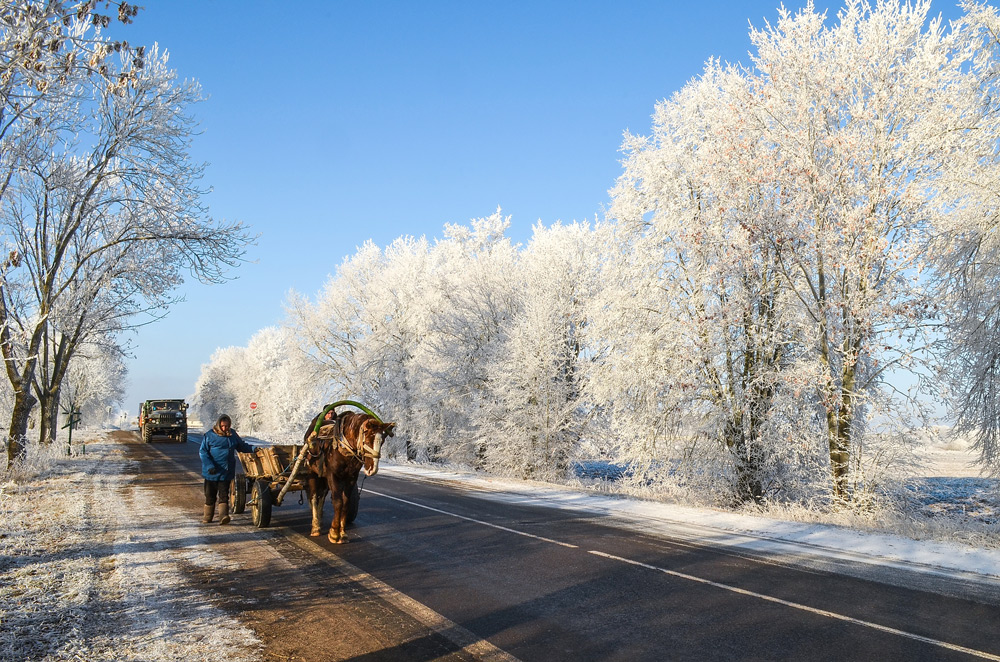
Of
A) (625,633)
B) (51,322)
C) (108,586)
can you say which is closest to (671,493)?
(625,633)

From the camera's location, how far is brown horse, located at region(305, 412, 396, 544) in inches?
375

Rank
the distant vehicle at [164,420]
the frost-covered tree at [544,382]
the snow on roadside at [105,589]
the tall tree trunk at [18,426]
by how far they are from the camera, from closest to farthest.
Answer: the snow on roadside at [105,589] < the tall tree trunk at [18,426] < the frost-covered tree at [544,382] < the distant vehicle at [164,420]

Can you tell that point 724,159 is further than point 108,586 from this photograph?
Yes

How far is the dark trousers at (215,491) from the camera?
11374 mm

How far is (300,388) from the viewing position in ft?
141

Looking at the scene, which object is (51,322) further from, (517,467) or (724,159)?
(724,159)

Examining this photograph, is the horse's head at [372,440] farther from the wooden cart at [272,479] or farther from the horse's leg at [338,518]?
the wooden cart at [272,479]

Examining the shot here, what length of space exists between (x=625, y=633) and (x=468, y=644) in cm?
145

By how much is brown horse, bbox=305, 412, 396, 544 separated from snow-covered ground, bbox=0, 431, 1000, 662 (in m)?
1.80

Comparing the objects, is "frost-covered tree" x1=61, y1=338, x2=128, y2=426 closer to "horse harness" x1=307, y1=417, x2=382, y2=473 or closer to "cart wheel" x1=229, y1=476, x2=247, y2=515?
"cart wheel" x1=229, y1=476, x2=247, y2=515

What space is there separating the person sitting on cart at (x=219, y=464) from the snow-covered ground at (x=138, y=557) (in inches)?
23.1

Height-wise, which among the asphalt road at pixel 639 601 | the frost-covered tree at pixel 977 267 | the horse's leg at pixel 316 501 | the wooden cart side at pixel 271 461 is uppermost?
the frost-covered tree at pixel 977 267

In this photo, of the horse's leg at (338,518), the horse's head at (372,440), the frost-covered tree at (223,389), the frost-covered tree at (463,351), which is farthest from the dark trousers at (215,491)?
the frost-covered tree at (223,389)

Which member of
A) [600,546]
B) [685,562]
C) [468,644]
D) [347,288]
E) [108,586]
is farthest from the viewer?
[347,288]
